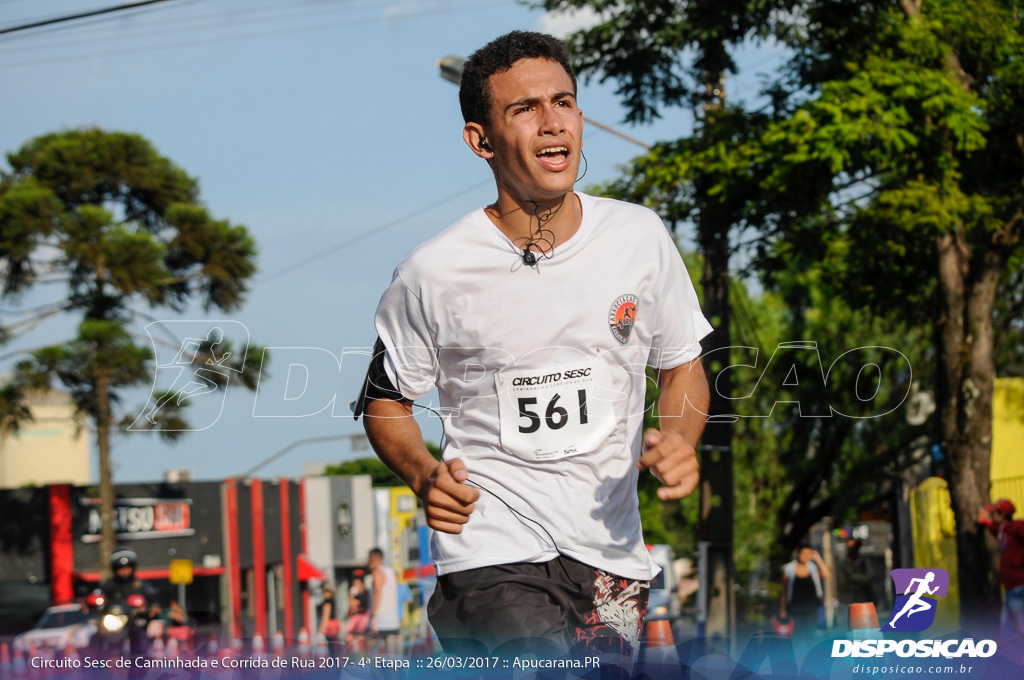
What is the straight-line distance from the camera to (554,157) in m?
3.09

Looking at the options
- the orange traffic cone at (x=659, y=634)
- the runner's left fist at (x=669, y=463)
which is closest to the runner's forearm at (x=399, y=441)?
the runner's left fist at (x=669, y=463)

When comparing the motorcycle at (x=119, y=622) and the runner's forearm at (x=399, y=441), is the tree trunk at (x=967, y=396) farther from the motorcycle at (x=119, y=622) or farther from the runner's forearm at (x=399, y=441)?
the runner's forearm at (x=399, y=441)

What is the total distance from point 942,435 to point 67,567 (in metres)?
29.1

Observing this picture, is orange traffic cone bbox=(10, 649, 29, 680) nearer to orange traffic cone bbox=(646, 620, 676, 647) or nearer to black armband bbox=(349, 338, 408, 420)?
black armband bbox=(349, 338, 408, 420)

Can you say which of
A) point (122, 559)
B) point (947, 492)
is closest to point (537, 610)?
point (122, 559)

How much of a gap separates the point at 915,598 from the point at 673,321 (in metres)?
A: 1.51

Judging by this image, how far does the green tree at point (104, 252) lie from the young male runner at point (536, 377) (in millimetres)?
21835

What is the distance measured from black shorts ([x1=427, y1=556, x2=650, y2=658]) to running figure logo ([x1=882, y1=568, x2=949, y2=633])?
1.26m

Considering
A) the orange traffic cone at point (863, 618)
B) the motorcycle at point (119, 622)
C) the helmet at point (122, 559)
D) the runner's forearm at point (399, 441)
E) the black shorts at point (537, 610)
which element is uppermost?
the runner's forearm at point (399, 441)

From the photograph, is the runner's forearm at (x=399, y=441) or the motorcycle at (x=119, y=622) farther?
the motorcycle at (x=119, y=622)

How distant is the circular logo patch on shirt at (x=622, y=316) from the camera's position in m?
3.05

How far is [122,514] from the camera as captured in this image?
37.6m

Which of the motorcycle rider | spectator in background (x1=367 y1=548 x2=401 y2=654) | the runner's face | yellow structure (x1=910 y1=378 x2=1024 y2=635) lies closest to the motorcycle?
the motorcycle rider

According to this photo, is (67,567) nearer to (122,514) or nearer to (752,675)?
(122,514)
